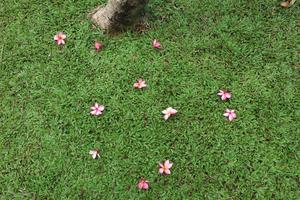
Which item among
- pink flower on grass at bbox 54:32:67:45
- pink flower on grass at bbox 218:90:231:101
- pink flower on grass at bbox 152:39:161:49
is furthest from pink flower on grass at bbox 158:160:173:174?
pink flower on grass at bbox 54:32:67:45

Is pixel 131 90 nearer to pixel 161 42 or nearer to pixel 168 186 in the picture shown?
pixel 161 42

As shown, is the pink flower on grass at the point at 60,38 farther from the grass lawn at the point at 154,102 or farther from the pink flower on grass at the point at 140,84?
the pink flower on grass at the point at 140,84

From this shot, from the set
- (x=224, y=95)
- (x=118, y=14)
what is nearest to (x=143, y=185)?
(x=224, y=95)

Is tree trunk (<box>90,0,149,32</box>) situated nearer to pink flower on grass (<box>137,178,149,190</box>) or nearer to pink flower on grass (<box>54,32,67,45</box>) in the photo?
pink flower on grass (<box>54,32,67,45</box>)

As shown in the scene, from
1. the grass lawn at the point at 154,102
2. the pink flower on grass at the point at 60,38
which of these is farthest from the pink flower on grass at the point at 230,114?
the pink flower on grass at the point at 60,38

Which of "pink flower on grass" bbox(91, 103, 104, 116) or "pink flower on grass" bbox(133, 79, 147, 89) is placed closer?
"pink flower on grass" bbox(91, 103, 104, 116)
